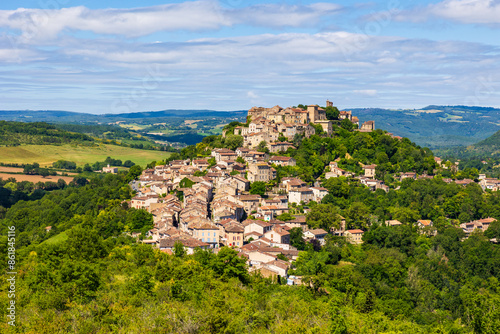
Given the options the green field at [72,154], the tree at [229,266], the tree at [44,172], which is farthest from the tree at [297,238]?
the green field at [72,154]

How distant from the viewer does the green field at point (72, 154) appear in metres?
143

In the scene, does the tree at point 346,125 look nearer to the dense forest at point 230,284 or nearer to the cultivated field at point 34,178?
the dense forest at point 230,284

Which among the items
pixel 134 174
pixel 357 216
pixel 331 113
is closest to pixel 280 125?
pixel 331 113

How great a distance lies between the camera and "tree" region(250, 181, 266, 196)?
6762 centimetres

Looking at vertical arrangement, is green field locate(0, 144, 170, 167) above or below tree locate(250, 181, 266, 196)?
below

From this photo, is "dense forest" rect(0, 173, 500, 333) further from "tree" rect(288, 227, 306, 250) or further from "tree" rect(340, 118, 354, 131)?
"tree" rect(340, 118, 354, 131)

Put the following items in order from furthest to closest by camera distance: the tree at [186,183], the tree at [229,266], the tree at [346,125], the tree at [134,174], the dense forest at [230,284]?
the tree at [346,125]
the tree at [134,174]
the tree at [186,183]
the tree at [229,266]
the dense forest at [230,284]

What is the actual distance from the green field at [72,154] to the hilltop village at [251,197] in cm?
6895

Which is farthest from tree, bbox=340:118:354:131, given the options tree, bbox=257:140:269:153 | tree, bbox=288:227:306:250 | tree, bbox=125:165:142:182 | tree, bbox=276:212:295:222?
tree, bbox=288:227:306:250

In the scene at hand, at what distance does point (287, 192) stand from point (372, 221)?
12.6 meters

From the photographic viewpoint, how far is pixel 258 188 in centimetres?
6769

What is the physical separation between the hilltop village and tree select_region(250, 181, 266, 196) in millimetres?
230

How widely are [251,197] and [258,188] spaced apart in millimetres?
3714

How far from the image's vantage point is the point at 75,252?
45938mm
